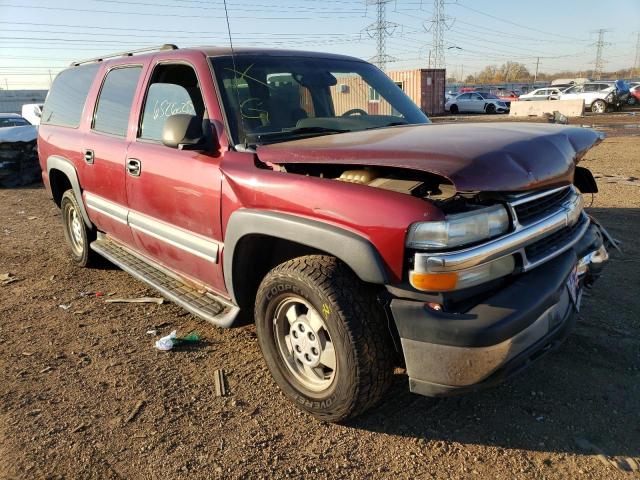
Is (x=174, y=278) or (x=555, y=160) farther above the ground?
(x=555, y=160)

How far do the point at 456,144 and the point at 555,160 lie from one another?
529 mm

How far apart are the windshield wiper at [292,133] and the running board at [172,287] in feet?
3.53

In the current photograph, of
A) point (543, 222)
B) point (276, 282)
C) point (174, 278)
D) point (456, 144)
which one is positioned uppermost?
point (456, 144)

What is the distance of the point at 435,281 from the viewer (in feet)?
7.07

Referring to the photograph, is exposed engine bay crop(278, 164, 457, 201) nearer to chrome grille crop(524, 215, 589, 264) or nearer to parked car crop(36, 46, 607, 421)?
parked car crop(36, 46, 607, 421)

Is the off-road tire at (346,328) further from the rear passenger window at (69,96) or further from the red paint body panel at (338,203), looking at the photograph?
the rear passenger window at (69,96)

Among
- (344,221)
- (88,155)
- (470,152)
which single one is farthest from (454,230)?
(88,155)

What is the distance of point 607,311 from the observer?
384cm

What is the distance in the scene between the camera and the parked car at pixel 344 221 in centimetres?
219

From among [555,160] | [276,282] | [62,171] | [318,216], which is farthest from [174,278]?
[555,160]

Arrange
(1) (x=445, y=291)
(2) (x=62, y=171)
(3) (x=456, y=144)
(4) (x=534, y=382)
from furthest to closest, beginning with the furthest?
(2) (x=62, y=171) < (4) (x=534, y=382) < (3) (x=456, y=144) < (1) (x=445, y=291)

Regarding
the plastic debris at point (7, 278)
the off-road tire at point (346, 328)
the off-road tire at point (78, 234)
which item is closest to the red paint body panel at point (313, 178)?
the off-road tire at point (346, 328)

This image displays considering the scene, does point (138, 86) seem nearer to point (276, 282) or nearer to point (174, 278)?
point (174, 278)

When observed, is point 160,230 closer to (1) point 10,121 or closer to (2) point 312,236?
(2) point 312,236
